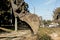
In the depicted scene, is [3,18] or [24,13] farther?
[3,18]

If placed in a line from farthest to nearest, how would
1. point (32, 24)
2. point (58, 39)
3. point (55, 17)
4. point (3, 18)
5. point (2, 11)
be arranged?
point (55, 17) < point (3, 18) < point (2, 11) < point (58, 39) < point (32, 24)

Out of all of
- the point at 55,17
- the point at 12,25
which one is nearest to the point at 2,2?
the point at 12,25

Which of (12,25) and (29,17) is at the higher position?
(29,17)

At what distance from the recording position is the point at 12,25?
4041 cm

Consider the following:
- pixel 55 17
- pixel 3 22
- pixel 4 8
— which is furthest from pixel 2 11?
pixel 55 17

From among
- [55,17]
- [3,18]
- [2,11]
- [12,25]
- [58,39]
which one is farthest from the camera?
[55,17]

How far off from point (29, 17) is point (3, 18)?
21.3 metres

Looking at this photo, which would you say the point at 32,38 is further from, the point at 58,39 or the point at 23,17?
the point at 58,39

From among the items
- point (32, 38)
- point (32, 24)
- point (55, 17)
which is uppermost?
point (32, 24)

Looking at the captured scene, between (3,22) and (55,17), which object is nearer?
(3,22)

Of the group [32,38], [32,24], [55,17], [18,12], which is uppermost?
[18,12]

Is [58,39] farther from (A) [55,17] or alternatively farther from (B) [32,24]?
(A) [55,17]

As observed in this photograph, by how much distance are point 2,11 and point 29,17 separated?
19.1m

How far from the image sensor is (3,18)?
114 feet
